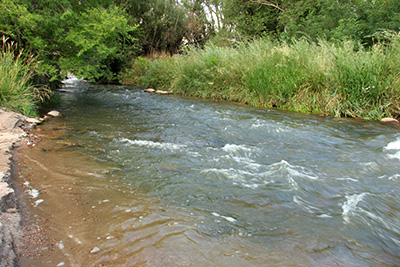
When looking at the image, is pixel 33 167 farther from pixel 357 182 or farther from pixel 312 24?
pixel 312 24

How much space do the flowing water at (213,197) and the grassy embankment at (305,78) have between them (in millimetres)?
2000

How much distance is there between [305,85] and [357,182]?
5909mm

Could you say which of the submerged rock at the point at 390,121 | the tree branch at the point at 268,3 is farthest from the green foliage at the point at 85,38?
the tree branch at the point at 268,3

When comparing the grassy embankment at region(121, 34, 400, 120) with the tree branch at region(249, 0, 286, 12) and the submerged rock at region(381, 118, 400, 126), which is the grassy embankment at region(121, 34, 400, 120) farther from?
the tree branch at region(249, 0, 286, 12)

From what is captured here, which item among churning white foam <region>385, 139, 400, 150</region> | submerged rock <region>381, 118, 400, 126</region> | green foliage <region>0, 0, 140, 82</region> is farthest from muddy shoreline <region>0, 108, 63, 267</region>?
submerged rock <region>381, 118, 400, 126</region>

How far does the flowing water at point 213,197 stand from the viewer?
2.32m

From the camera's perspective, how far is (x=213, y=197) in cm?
328

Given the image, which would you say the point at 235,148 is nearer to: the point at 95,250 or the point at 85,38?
the point at 95,250

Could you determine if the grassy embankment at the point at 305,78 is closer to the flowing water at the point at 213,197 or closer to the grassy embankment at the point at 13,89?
the flowing water at the point at 213,197

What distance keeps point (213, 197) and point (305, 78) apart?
7101mm

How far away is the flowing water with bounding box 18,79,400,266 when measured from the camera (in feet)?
7.62

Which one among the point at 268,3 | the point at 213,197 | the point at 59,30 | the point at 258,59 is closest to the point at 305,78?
the point at 258,59

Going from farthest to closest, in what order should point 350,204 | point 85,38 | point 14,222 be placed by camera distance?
point 85,38 → point 350,204 → point 14,222

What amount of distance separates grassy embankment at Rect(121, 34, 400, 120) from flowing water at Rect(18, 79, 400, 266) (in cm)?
200
